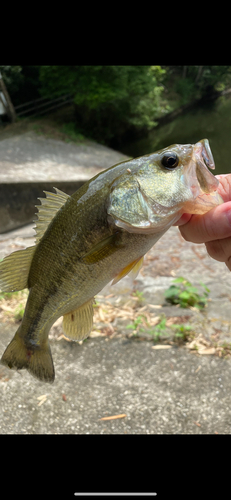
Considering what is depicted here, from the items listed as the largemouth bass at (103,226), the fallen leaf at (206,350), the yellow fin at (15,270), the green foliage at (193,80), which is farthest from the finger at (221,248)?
the green foliage at (193,80)

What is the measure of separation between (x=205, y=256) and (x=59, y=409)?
411cm

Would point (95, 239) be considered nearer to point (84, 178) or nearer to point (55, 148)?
point (84, 178)

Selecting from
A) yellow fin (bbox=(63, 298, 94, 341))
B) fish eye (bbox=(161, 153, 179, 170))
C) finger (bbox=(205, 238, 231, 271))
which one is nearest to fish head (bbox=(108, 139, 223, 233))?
fish eye (bbox=(161, 153, 179, 170))

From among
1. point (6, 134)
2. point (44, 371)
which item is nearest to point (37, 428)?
point (44, 371)

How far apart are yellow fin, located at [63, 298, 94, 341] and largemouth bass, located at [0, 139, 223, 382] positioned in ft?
0.14

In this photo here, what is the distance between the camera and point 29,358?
167 centimetres

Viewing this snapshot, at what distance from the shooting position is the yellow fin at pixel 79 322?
1.68 metres

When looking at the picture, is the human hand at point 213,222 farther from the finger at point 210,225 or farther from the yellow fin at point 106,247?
the yellow fin at point 106,247

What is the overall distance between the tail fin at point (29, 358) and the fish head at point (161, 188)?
0.80 meters

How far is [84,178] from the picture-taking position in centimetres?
911

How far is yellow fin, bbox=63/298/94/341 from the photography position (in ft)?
5.52

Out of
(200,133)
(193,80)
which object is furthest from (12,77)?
(193,80)

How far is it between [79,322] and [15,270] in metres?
0.42

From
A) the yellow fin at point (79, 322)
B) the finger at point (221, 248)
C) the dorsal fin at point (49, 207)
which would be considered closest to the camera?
the dorsal fin at point (49, 207)
